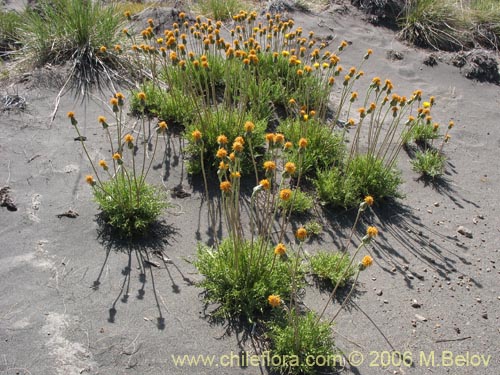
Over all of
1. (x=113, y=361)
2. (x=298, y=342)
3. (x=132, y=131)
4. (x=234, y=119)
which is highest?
(x=234, y=119)

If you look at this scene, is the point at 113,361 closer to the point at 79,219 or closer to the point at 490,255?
the point at 79,219

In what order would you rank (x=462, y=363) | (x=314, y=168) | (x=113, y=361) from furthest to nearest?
1. (x=314, y=168)
2. (x=462, y=363)
3. (x=113, y=361)

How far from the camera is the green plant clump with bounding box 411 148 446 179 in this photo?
15.8 feet

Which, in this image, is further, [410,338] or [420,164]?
[420,164]

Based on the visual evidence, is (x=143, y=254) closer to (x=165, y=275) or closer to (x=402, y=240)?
(x=165, y=275)

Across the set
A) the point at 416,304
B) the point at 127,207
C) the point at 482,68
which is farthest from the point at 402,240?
the point at 482,68

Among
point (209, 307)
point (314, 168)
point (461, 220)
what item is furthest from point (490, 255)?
point (209, 307)

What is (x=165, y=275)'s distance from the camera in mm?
3303

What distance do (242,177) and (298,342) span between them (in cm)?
196

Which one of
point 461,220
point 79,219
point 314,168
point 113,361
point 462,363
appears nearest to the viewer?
point 113,361

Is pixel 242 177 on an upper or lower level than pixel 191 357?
upper

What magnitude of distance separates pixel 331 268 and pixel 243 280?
2.38ft

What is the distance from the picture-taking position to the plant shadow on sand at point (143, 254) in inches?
123

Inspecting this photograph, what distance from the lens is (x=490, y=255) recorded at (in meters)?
3.90
